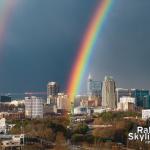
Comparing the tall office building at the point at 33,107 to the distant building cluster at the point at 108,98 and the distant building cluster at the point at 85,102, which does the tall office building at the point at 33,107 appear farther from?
the distant building cluster at the point at 108,98

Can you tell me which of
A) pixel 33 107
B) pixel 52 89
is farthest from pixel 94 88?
pixel 33 107

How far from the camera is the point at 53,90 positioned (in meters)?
63.9

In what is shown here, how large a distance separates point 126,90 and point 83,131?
46756 mm

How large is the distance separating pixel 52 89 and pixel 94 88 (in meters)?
7.33

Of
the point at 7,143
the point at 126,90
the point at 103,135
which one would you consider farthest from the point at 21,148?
the point at 126,90

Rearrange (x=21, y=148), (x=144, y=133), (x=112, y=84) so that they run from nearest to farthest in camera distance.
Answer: (x=21, y=148), (x=144, y=133), (x=112, y=84)

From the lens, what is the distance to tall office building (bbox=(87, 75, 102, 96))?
68.0 metres

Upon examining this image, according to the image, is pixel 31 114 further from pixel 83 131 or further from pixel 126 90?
pixel 126 90

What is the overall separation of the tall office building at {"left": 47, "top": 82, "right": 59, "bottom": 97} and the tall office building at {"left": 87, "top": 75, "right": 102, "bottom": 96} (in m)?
5.64

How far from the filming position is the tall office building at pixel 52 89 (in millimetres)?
63572

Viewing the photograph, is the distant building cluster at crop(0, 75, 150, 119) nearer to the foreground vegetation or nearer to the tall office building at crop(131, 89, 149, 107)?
the tall office building at crop(131, 89, 149, 107)

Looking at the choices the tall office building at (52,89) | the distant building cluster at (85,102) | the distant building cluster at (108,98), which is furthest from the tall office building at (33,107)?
the tall office building at (52,89)

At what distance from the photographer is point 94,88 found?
69.5 m

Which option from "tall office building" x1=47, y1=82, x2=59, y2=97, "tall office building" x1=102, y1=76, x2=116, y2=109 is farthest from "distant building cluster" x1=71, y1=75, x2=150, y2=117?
"tall office building" x1=47, y1=82, x2=59, y2=97
